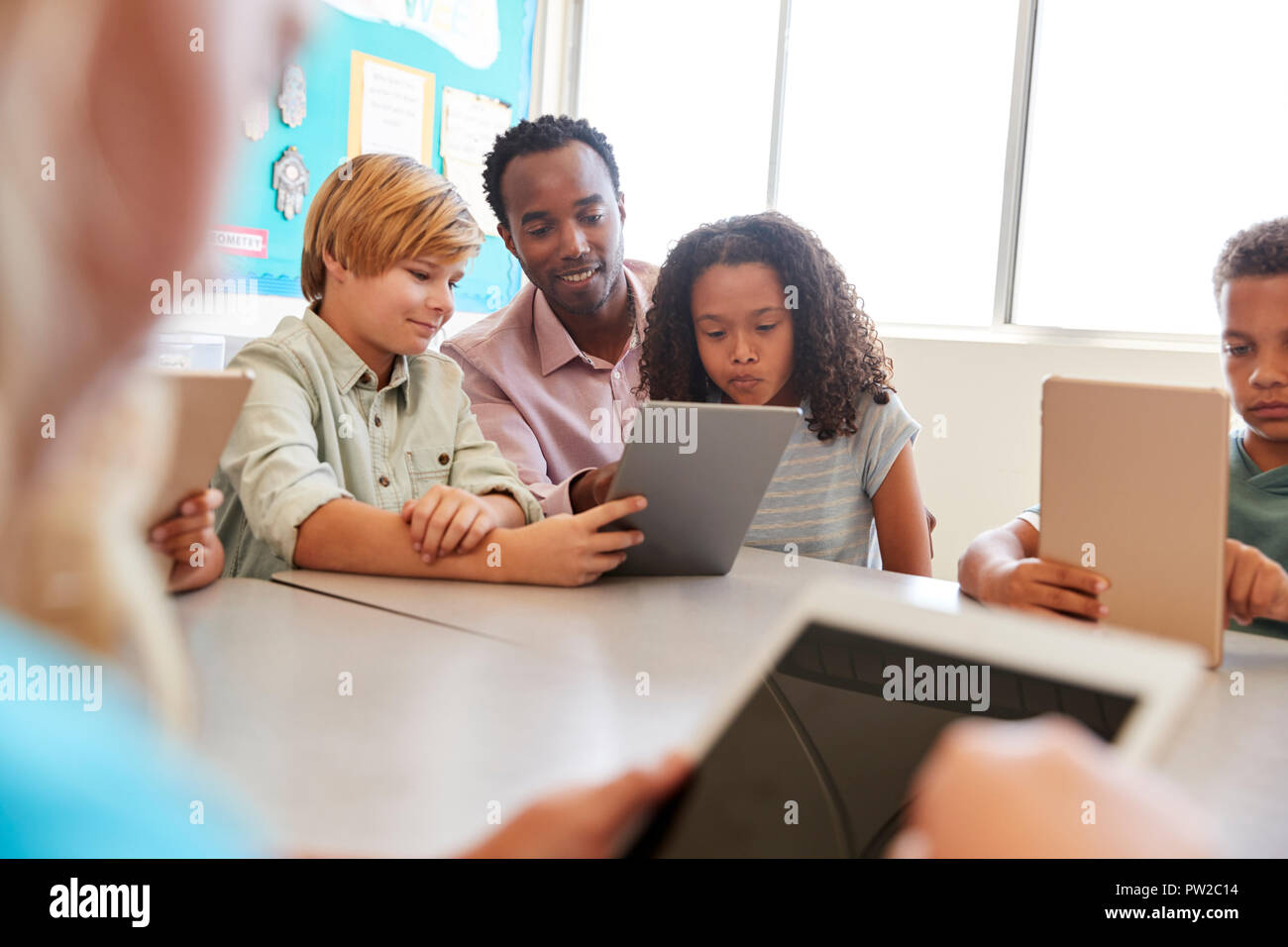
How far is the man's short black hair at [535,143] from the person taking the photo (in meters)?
2.35

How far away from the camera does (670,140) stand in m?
4.30

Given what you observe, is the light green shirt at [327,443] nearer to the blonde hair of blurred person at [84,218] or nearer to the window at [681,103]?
the blonde hair of blurred person at [84,218]

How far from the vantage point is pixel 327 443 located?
1525 millimetres

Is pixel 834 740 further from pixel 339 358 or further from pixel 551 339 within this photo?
pixel 551 339

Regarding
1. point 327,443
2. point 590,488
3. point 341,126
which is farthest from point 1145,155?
point 327,443

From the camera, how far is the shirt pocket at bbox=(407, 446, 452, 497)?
64.7 inches

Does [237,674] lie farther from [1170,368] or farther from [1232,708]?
[1170,368]

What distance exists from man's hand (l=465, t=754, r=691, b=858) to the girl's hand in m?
0.78

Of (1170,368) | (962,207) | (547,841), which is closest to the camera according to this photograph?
(547,841)

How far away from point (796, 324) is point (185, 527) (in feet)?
3.79

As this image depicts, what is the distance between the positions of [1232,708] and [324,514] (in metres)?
1.02

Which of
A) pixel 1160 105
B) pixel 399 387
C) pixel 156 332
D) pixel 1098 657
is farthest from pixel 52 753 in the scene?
pixel 1160 105

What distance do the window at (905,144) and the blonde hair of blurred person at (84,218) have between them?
11.9ft

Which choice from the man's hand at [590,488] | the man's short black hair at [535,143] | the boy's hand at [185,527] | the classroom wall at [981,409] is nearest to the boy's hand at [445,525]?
the boy's hand at [185,527]
